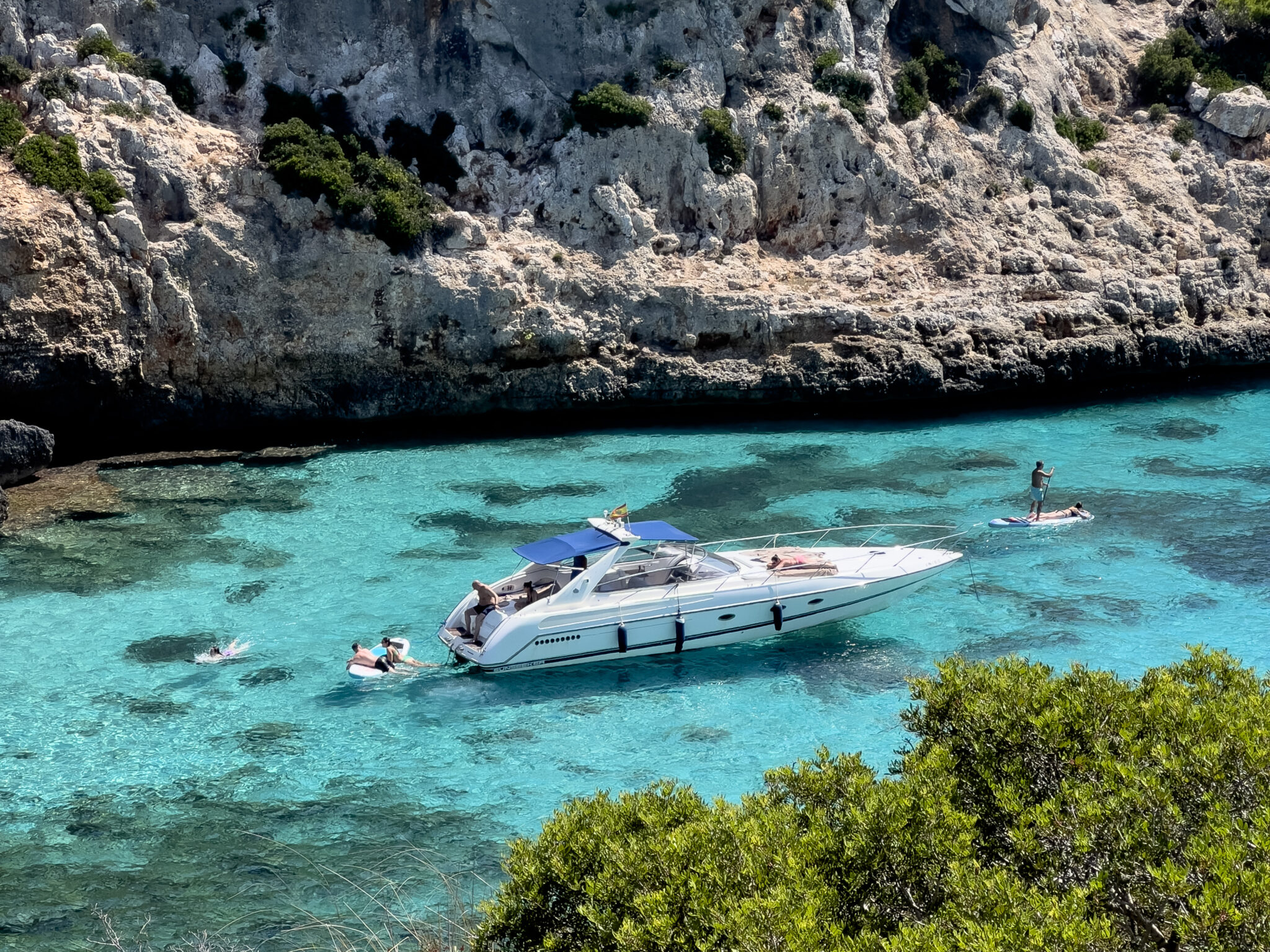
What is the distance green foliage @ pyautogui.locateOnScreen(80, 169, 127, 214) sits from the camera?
97.9 ft

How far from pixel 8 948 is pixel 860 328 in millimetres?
27524

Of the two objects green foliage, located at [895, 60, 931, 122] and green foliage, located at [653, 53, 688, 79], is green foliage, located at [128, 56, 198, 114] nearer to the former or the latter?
green foliage, located at [653, 53, 688, 79]

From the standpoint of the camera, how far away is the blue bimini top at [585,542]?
18875 mm

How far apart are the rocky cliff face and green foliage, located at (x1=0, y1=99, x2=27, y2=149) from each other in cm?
64

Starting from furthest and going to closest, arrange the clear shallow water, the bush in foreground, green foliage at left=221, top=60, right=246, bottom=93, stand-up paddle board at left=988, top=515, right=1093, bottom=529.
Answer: green foliage at left=221, top=60, right=246, bottom=93 → stand-up paddle board at left=988, top=515, right=1093, bottom=529 → the clear shallow water → the bush in foreground

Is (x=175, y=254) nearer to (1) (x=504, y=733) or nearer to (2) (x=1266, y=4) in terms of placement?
(1) (x=504, y=733)

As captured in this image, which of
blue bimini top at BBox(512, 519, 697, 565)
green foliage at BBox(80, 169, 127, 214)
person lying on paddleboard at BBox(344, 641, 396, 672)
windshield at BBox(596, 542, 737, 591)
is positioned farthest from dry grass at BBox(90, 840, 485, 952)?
green foliage at BBox(80, 169, 127, 214)

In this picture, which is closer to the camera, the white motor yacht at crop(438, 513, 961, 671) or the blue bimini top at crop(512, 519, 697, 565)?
the white motor yacht at crop(438, 513, 961, 671)

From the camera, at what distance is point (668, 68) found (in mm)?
35938

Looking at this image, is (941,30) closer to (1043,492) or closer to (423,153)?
(423,153)

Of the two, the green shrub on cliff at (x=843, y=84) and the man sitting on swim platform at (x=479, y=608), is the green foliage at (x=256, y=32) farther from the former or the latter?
the man sitting on swim platform at (x=479, y=608)

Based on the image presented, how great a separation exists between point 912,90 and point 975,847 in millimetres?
33883

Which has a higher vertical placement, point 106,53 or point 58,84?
point 106,53

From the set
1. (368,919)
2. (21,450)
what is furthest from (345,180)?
(368,919)
